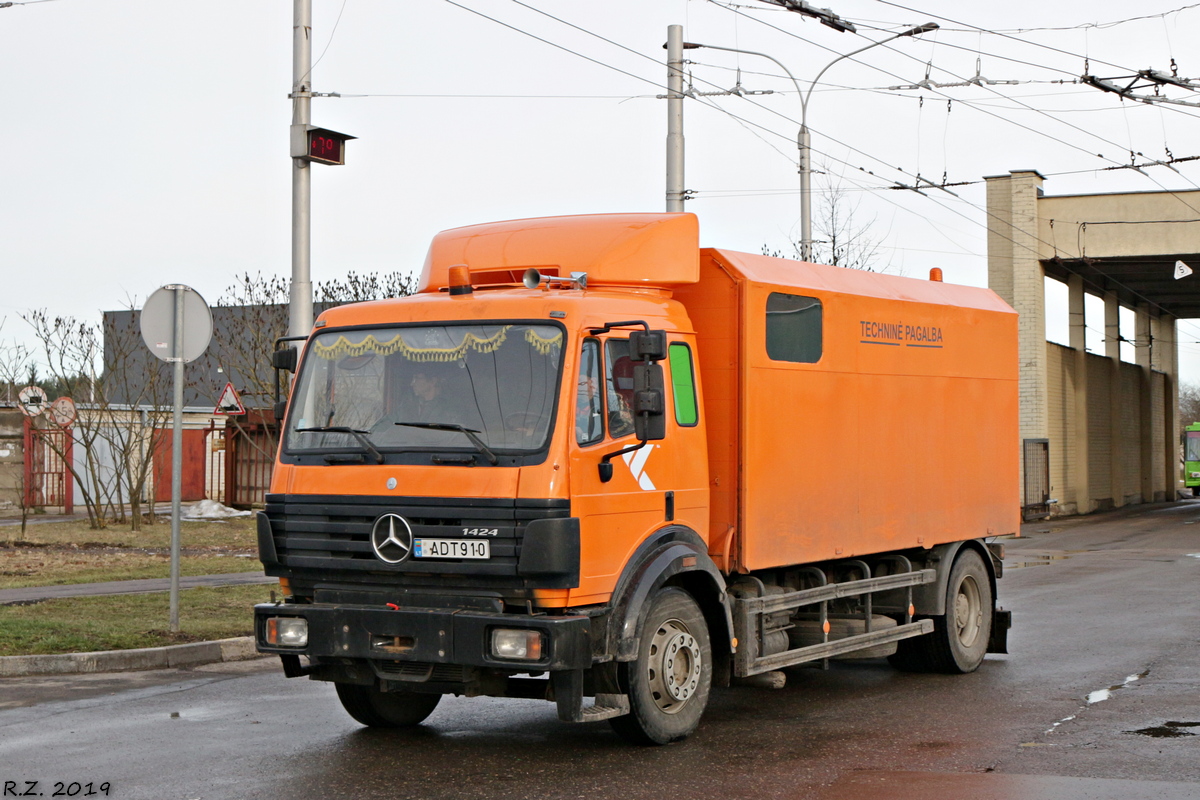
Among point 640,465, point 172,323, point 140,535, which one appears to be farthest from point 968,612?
point 140,535

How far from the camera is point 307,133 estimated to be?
44.6 feet

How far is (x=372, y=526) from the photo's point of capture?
7262 millimetres

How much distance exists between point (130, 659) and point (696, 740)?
5046 mm

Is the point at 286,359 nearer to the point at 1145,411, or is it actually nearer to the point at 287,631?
the point at 287,631

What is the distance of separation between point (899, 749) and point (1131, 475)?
135 feet

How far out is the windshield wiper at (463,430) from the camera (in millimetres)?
7070

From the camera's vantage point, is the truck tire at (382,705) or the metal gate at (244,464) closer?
the truck tire at (382,705)

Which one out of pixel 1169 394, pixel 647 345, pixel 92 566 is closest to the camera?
pixel 647 345

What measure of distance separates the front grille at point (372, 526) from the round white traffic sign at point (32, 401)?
800 inches

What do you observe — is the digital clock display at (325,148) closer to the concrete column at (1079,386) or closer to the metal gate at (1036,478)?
the metal gate at (1036,478)

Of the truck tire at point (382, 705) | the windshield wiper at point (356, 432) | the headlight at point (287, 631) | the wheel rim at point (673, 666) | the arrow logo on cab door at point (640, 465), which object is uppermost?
the windshield wiper at point (356, 432)

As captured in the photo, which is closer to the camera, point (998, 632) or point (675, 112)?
point (998, 632)

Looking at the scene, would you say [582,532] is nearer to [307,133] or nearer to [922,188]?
[307,133]

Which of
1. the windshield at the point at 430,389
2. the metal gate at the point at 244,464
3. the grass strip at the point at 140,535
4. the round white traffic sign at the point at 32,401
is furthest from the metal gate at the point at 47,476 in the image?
the windshield at the point at 430,389
